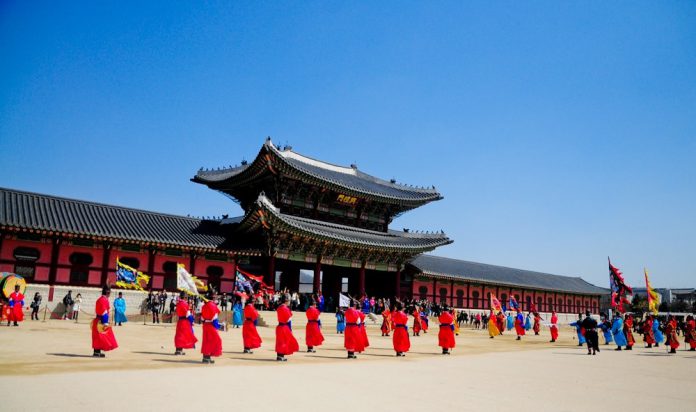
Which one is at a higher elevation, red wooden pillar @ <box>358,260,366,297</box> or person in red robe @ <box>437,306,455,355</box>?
red wooden pillar @ <box>358,260,366,297</box>

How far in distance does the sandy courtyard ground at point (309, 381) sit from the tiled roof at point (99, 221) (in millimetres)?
10201

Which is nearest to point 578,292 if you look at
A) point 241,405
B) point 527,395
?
point 527,395

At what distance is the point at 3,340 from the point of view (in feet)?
40.8

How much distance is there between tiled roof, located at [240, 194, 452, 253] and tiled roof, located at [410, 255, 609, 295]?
8.10 feet

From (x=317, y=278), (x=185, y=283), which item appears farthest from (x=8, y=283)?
(x=317, y=278)

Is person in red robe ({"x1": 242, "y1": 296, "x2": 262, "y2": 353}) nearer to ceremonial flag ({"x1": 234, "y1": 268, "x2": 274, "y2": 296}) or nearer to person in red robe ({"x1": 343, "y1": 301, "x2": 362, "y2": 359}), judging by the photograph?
person in red robe ({"x1": 343, "y1": 301, "x2": 362, "y2": 359})

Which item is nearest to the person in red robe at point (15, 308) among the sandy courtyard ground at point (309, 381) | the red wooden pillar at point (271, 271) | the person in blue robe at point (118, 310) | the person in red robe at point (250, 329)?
the person in blue robe at point (118, 310)

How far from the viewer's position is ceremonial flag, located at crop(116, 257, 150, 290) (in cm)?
2292

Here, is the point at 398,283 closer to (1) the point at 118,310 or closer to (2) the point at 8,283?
(1) the point at 118,310

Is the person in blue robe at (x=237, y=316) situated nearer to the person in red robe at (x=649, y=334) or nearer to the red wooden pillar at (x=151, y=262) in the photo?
the red wooden pillar at (x=151, y=262)

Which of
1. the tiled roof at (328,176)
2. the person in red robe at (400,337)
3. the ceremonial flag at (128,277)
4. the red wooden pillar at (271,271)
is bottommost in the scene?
the person in red robe at (400,337)

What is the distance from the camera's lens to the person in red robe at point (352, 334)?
42.1 ft

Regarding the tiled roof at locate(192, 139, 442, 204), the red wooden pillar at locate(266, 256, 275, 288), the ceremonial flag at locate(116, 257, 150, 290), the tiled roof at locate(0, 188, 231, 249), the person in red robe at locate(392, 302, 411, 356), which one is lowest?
the person in red robe at locate(392, 302, 411, 356)

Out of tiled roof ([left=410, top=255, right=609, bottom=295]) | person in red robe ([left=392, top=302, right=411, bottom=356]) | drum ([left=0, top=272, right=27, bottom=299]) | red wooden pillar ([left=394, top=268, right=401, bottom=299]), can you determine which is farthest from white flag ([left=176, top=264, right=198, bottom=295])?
tiled roof ([left=410, top=255, right=609, bottom=295])
